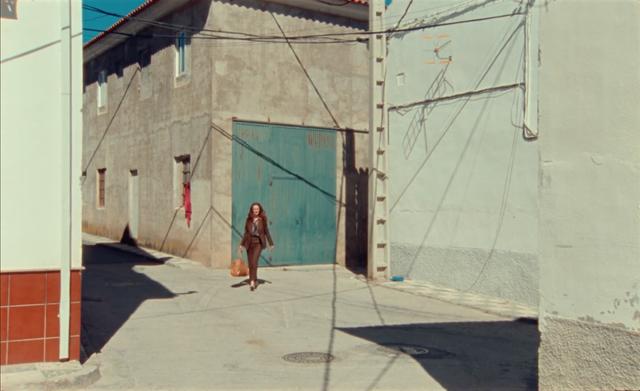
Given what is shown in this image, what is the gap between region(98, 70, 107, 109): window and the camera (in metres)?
23.6

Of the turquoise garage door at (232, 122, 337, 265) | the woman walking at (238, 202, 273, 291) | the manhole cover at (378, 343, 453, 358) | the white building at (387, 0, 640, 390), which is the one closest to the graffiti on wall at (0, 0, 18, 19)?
the white building at (387, 0, 640, 390)

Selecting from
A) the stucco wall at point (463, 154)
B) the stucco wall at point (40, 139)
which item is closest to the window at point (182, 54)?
the stucco wall at point (463, 154)

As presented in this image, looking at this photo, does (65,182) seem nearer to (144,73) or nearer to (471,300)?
(471,300)

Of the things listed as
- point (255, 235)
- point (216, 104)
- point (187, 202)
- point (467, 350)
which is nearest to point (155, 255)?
point (187, 202)

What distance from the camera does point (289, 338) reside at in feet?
29.6

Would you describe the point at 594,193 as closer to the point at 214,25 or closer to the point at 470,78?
the point at 470,78

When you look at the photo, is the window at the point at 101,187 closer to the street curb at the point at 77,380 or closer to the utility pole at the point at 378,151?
the utility pole at the point at 378,151

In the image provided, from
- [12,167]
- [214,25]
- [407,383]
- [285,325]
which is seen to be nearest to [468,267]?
[285,325]

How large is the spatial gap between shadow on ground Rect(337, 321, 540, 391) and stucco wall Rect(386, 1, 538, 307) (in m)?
2.36

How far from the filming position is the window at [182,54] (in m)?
17.6

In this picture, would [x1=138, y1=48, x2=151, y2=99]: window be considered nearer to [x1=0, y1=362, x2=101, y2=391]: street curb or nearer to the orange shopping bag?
the orange shopping bag

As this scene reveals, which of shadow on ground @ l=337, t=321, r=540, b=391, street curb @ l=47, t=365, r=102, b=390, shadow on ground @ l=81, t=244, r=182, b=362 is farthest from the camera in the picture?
shadow on ground @ l=81, t=244, r=182, b=362

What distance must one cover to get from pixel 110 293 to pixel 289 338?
177 inches

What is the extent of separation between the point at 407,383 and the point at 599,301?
8.99 feet
